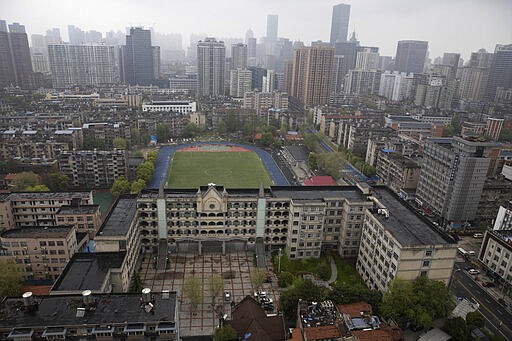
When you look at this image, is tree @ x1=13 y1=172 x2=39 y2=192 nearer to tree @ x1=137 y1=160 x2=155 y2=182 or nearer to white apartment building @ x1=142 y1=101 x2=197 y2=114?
tree @ x1=137 y1=160 x2=155 y2=182

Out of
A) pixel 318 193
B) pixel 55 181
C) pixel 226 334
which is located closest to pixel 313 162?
pixel 318 193

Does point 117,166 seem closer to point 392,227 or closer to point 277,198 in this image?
point 277,198

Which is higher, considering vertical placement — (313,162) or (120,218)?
(120,218)

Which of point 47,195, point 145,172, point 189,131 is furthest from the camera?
point 189,131

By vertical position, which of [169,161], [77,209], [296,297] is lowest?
[169,161]

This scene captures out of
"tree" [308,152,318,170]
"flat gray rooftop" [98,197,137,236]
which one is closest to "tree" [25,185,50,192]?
"flat gray rooftop" [98,197,137,236]

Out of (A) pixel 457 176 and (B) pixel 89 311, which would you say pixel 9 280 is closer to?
(B) pixel 89 311
